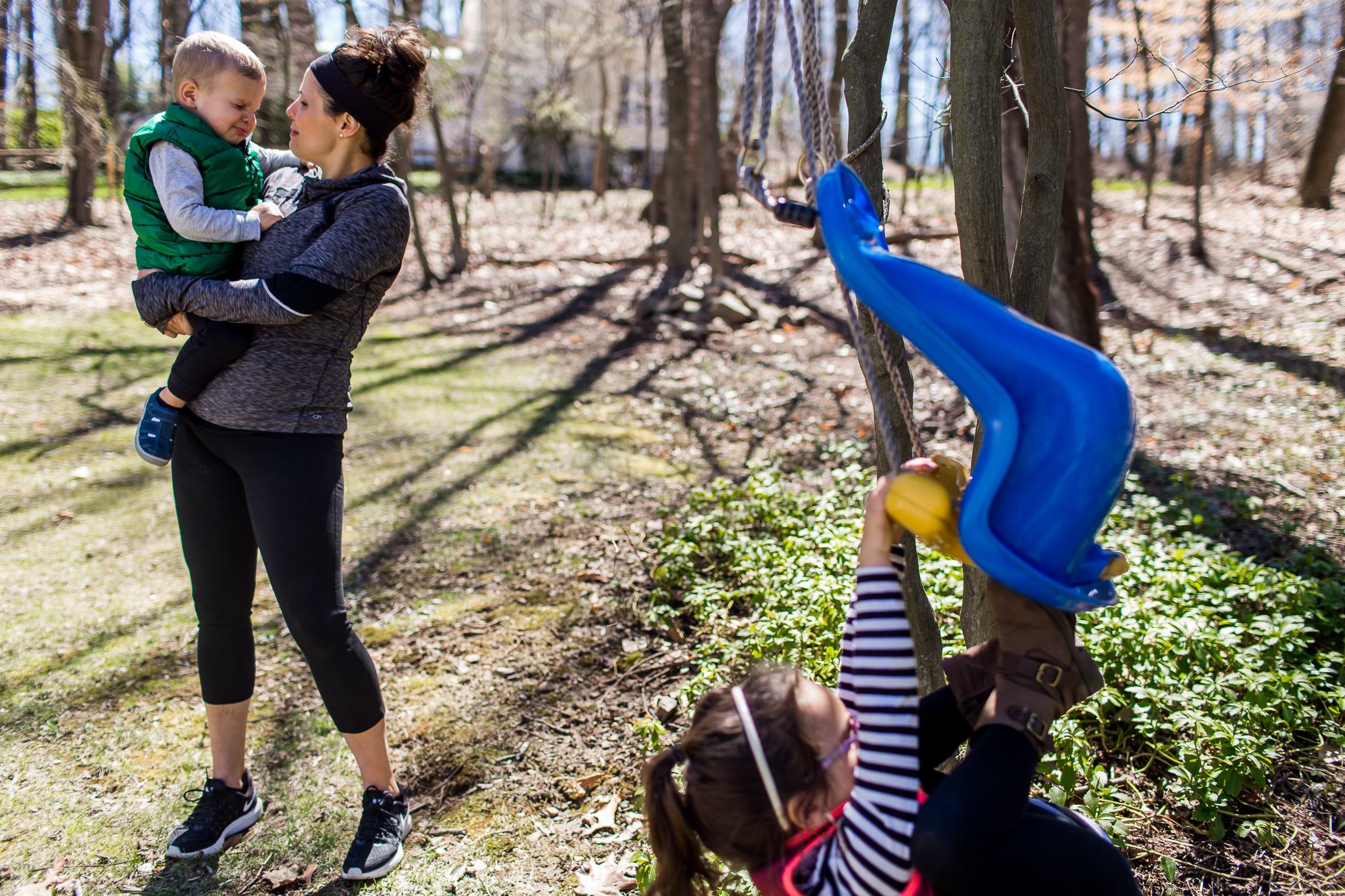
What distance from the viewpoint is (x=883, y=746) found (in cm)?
129

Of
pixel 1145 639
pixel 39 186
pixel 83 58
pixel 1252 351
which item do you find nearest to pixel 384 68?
pixel 1145 639

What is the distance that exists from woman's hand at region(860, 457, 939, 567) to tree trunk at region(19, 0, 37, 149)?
35.8ft

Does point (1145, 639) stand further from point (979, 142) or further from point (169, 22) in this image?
point (169, 22)

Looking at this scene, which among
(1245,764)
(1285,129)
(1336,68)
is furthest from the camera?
(1285,129)

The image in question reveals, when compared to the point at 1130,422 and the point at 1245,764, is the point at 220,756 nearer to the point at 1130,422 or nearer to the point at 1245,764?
the point at 1130,422

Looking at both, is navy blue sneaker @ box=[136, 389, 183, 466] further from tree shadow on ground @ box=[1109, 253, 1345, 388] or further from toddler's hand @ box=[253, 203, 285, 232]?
tree shadow on ground @ box=[1109, 253, 1345, 388]

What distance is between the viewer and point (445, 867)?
2260 mm

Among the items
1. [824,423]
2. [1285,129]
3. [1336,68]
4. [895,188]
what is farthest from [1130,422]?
[1285,129]

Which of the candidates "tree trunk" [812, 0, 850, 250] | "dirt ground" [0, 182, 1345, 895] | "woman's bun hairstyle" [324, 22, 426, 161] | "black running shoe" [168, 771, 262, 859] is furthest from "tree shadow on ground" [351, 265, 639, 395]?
"woman's bun hairstyle" [324, 22, 426, 161]

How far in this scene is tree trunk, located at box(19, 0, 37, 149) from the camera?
1000 centimetres

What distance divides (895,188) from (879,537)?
734 inches

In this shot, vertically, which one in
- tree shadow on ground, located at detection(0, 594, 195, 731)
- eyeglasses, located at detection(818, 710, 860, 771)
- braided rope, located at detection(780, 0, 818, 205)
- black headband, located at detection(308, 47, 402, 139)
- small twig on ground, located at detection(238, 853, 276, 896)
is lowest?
small twig on ground, located at detection(238, 853, 276, 896)

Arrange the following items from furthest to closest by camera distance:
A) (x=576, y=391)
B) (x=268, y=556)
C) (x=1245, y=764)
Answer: (x=576, y=391), (x=1245, y=764), (x=268, y=556)

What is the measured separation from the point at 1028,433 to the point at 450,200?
10.3m
